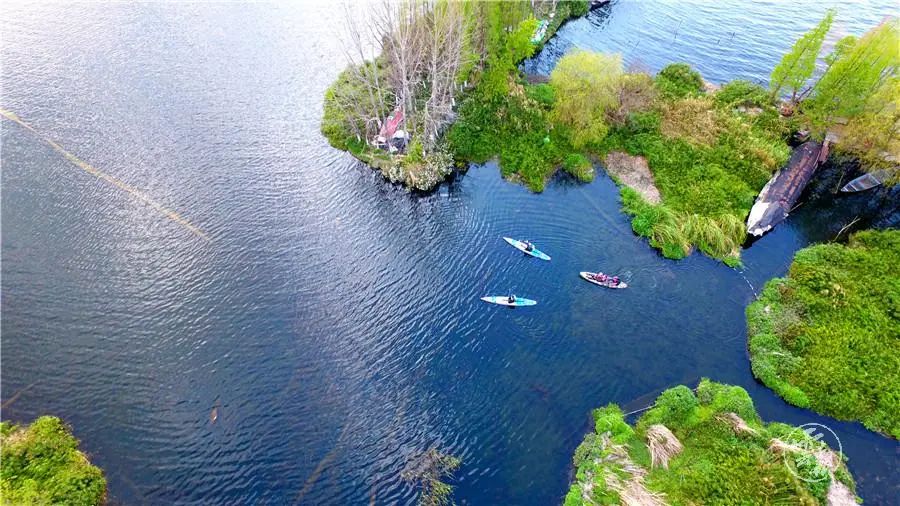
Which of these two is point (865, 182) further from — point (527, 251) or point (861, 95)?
point (527, 251)

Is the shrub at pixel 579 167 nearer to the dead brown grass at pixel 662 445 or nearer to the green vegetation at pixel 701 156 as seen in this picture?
the green vegetation at pixel 701 156

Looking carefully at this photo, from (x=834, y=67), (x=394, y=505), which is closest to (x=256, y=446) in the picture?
(x=394, y=505)

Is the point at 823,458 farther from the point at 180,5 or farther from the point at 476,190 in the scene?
the point at 180,5

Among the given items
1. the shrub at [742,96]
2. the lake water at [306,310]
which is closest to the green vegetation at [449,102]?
the lake water at [306,310]

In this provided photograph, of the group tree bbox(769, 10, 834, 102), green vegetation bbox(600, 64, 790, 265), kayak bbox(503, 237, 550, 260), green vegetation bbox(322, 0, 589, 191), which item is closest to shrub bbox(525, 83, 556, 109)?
green vegetation bbox(322, 0, 589, 191)

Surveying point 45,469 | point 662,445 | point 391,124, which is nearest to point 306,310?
point 45,469

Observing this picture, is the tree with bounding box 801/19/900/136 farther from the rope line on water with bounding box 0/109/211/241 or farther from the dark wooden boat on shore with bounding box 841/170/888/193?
the rope line on water with bounding box 0/109/211/241
